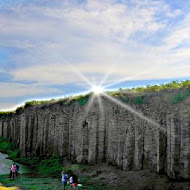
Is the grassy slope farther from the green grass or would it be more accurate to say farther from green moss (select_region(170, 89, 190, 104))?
the green grass

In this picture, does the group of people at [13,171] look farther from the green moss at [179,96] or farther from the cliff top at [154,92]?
the green moss at [179,96]

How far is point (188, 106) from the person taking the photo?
2362 centimetres

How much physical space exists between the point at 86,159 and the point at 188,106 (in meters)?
13.7

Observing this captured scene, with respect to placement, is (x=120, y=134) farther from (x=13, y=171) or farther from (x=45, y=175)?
(x=13, y=171)

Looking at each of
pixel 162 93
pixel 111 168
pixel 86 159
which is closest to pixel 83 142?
pixel 86 159

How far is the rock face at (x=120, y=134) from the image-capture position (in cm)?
2336

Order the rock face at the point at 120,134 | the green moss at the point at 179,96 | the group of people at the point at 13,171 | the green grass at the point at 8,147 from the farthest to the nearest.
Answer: the green grass at the point at 8,147
the group of people at the point at 13,171
the green moss at the point at 179,96
the rock face at the point at 120,134

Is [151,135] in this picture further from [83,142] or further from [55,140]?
[55,140]

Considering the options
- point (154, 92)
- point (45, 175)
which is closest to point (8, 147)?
point (45, 175)

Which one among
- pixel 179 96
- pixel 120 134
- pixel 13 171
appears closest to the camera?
pixel 179 96

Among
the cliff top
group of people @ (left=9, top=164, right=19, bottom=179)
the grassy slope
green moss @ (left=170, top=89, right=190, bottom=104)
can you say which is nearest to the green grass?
the grassy slope

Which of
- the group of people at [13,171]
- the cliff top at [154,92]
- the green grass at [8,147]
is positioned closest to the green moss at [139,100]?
the cliff top at [154,92]

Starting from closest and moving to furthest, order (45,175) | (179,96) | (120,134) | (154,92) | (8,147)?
(179,96), (154,92), (120,134), (45,175), (8,147)

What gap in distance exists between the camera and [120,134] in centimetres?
2983
